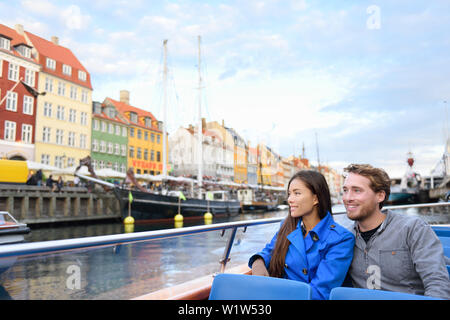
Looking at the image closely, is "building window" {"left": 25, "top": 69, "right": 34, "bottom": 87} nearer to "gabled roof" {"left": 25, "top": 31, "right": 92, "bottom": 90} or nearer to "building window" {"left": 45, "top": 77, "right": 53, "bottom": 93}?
"gabled roof" {"left": 25, "top": 31, "right": 92, "bottom": 90}

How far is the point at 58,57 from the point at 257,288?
43872 millimetres

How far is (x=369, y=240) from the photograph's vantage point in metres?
2.13

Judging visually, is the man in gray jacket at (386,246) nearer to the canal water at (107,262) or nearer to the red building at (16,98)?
the canal water at (107,262)

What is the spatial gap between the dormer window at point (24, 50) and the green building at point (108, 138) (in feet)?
32.2

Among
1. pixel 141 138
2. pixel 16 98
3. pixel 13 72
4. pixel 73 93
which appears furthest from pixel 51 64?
pixel 141 138

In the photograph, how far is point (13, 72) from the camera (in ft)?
109

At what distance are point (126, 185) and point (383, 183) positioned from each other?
26.8 metres

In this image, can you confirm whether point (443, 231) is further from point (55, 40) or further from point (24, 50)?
point (55, 40)

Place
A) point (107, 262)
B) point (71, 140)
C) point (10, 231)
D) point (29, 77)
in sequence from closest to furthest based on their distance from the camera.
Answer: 1. point (107, 262)
2. point (10, 231)
3. point (29, 77)
4. point (71, 140)

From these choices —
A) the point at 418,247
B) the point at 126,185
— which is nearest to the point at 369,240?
the point at 418,247

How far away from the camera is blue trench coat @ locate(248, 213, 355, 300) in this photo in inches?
79.0

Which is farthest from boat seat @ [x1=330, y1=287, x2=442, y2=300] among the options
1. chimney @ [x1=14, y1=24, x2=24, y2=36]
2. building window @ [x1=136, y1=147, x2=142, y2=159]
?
building window @ [x1=136, y1=147, x2=142, y2=159]

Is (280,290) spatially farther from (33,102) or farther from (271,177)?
(271,177)

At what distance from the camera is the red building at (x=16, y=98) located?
32.0m
